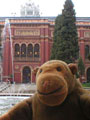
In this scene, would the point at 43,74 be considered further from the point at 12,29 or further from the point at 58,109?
the point at 12,29

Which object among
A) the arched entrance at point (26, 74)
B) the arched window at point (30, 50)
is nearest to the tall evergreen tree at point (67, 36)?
the arched entrance at point (26, 74)

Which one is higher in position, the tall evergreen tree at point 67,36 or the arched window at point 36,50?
the tall evergreen tree at point 67,36

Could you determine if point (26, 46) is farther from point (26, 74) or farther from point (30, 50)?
point (26, 74)

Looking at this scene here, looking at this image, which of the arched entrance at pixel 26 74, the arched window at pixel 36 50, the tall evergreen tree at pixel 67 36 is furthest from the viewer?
the arched window at pixel 36 50

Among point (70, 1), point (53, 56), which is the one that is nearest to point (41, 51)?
point (53, 56)

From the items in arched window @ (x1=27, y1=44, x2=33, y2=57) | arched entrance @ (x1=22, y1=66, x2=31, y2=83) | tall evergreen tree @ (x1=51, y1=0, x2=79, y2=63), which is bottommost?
arched entrance @ (x1=22, y1=66, x2=31, y2=83)

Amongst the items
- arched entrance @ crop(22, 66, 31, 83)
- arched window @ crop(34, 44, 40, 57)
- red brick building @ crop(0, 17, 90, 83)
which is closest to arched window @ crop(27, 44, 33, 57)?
red brick building @ crop(0, 17, 90, 83)

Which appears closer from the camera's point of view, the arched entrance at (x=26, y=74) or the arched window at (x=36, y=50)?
the arched entrance at (x=26, y=74)

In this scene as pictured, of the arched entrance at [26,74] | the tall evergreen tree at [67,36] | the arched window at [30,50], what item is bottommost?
the arched entrance at [26,74]

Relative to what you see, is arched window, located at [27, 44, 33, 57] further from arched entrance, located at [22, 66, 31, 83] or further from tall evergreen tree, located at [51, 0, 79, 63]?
tall evergreen tree, located at [51, 0, 79, 63]

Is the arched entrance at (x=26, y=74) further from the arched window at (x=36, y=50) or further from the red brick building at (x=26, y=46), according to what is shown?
the arched window at (x=36, y=50)

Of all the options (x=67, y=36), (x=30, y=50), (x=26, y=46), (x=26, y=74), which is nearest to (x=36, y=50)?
(x=30, y=50)

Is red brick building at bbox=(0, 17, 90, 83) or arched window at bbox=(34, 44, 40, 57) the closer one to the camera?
red brick building at bbox=(0, 17, 90, 83)

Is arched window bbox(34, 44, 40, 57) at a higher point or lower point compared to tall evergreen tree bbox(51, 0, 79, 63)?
lower
